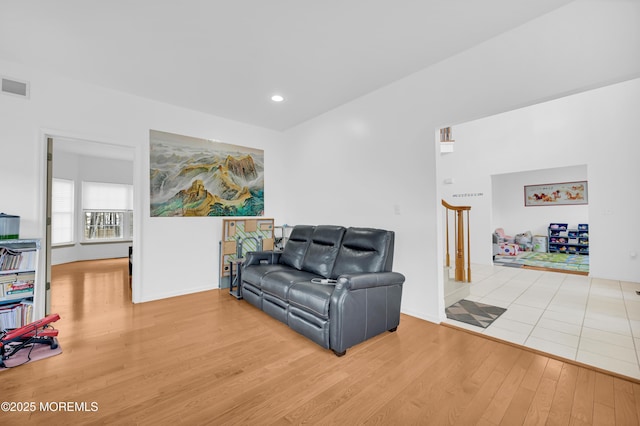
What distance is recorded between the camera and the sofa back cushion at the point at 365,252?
9.68ft

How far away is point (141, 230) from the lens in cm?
379

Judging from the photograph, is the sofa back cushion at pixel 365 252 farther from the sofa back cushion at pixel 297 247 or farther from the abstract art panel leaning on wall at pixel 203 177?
the abstract art panel leaning on wall at pixel 203 177

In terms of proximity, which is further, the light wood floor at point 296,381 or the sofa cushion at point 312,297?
the sofa cushion at point 312,297

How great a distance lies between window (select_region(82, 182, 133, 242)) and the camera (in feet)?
23.6

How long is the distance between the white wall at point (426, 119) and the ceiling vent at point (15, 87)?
11.5ft

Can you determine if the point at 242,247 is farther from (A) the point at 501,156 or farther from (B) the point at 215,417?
(A) the point at 501,156

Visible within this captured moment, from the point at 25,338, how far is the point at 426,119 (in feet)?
14.7

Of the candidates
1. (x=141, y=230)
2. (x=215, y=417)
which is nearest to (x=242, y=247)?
(x=141, y=230)

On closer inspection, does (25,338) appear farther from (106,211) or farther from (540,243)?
(540,243)

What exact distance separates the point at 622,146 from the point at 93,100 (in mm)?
8657

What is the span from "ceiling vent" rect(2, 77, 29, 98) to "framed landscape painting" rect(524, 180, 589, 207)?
39.1 feet

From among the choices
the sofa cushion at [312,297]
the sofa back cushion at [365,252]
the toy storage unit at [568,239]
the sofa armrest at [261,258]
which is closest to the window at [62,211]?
the sofa armrest at [261,258]

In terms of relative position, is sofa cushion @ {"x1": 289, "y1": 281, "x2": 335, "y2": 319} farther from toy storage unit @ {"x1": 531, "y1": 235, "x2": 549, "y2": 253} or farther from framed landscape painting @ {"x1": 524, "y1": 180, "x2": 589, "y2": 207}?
framed landscape painting @ {"x1": 524, "y1": 180, "x2": 589, "y2": 207}

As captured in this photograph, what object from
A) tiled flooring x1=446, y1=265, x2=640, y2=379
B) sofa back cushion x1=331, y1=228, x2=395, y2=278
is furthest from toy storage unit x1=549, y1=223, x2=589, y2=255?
sofa back cushion x1=331, y1=228, x2=395, y2=278
